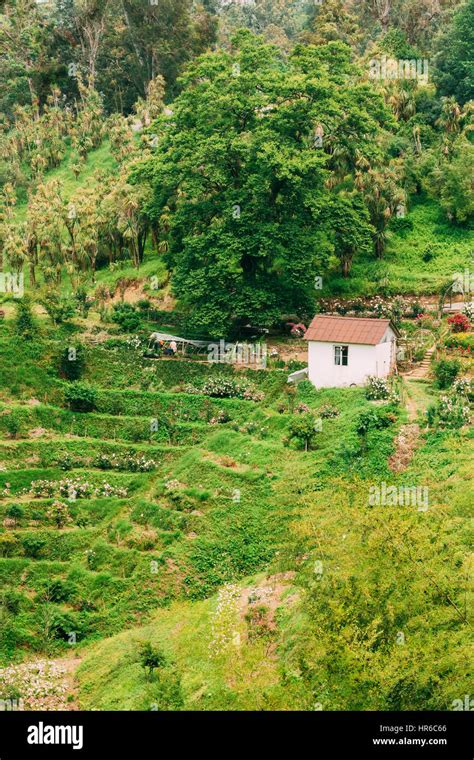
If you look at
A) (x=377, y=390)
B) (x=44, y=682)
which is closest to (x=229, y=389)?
(x=377, y=390)

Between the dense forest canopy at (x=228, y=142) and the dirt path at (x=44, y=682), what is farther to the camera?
the dense forest canopy at (x=228, y=142)

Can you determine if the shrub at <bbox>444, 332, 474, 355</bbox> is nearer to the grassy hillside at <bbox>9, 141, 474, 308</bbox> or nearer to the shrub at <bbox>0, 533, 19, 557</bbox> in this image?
the grassy hillside at <bbox>9, 141, 474, 308</bbox>

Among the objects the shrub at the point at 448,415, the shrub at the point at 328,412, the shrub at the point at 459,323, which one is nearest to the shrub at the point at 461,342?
the shrub at the point at 459,323

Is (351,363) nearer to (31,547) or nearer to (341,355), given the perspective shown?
(341,355)

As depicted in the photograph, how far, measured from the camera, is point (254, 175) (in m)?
46.5

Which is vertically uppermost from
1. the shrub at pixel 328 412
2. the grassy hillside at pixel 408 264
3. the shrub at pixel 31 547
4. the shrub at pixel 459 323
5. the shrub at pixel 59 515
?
the grassy hillside at pixel 408 264

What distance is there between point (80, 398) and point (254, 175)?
36.8 ft

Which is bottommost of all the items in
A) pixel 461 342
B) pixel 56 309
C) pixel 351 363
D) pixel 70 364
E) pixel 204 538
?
pixel 204 538

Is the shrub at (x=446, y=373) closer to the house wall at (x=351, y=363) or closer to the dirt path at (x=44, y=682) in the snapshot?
the house wall at (x=351, y=363)

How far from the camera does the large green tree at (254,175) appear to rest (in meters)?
46.0

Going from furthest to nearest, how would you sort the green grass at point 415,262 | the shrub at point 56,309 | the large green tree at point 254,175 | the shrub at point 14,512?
the green grass at point 415,262 → the shrub at point 56,309 → the large green tree at point 254,175 → the shrub at point 14,512

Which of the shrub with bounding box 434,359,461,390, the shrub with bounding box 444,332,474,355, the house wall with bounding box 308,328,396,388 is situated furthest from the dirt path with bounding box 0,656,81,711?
the shrub with bounding box 444,332,474,355

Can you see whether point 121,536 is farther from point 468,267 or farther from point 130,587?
point 468,267

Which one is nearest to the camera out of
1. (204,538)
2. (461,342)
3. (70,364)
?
(204,538)
